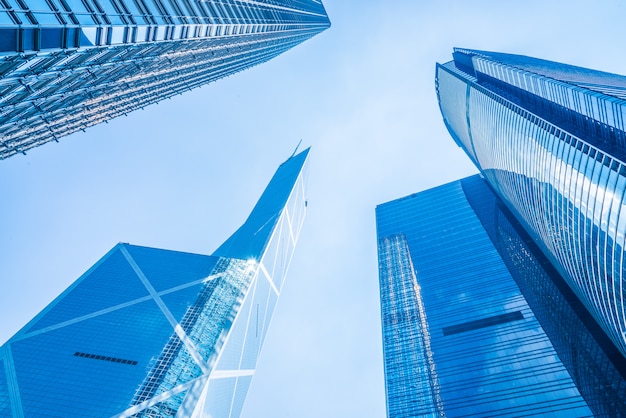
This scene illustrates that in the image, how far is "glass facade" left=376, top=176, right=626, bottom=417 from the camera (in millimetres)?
58625

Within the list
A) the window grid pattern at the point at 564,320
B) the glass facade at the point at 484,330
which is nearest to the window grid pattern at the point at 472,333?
the glass facade at the point at 484,330

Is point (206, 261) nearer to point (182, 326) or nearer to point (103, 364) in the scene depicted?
point (182, 326)

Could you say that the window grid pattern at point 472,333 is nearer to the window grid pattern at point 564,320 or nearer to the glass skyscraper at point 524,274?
the glass skyscraper at point 524,274

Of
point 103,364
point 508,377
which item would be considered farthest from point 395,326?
point 103,364

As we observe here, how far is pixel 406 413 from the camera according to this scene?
66.4 m

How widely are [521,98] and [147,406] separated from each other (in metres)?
92.4

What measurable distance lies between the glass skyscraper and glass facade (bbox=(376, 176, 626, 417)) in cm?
24

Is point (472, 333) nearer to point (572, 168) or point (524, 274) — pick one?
point (524, 274)

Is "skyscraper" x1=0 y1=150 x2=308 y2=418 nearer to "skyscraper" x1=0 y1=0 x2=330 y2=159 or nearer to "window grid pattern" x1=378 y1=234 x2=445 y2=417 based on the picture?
"window grid pattern" x1=378 y1=234 x2=445 y2=417

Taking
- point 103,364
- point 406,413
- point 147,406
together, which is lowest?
point 406,413

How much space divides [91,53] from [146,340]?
64.9 metres

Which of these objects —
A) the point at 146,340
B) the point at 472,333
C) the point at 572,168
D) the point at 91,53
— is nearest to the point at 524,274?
the point at 472,333

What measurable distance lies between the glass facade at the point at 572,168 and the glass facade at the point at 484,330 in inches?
296

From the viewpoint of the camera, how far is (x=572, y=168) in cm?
5056
